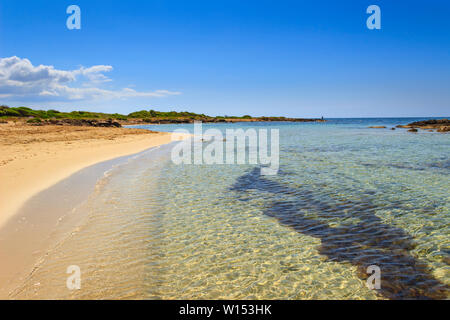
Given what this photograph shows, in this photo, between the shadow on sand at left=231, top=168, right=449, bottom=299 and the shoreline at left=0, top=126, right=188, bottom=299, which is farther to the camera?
the shoreline at left=0, top=126, right=188, bottom=299

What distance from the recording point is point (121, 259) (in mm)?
5488

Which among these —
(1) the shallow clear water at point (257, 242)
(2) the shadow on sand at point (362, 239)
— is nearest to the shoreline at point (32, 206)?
(1) the shallow clear water at point (257, 242)

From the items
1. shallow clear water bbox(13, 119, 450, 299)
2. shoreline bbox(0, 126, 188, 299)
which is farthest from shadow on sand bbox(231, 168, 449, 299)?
shoreline bbox(0, 126, 188, 299)

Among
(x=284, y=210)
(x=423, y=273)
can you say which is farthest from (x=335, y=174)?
(x=423, y=273)

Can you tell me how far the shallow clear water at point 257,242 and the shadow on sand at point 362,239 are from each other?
3cm

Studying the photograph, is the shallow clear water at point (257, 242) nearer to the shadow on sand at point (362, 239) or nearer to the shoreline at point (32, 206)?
the shadow on sand at point (362, 239)

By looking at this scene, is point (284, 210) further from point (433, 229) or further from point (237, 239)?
point (433, 229)

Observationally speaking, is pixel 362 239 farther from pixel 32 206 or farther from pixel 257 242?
pixel 32 206

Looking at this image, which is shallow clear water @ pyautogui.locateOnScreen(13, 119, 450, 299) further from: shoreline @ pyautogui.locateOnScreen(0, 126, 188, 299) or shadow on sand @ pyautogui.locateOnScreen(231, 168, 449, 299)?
shoreline @ pyautogui.locateOnScreen(0, 126, 188, 299)

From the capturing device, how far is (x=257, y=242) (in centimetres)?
634

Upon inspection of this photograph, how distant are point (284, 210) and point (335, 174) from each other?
257 inches

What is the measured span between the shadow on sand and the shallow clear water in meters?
0.03

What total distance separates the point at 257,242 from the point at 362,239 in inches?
102

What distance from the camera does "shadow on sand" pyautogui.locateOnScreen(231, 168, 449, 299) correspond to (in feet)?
15.3
